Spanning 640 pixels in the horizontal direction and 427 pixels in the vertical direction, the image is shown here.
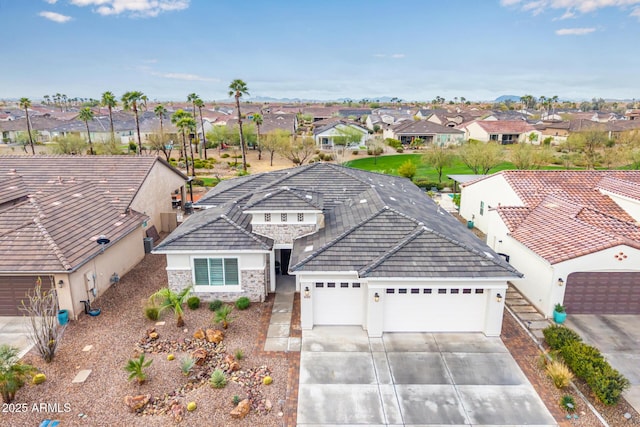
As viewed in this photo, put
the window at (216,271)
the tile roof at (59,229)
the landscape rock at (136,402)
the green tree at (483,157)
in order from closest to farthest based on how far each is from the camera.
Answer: the landscape rock at (136,402), the tile roof at (59,229), the window at (216,271), the green tree at (483,157)

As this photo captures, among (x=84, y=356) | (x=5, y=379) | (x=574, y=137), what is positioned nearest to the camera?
(x=5, y=379)

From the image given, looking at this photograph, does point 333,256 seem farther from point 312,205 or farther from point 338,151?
point 338,151

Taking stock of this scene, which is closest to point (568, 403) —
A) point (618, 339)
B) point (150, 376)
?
A: point (618, 339)

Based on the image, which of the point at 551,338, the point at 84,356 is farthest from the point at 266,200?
the point at 551,338

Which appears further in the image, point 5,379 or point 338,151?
point 338,151

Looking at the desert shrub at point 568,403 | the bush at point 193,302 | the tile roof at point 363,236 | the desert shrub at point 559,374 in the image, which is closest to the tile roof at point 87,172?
the tile roof at point 363,236

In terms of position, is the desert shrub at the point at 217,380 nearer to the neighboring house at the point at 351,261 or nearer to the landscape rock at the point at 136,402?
the landscape rock at the point at 136,402
